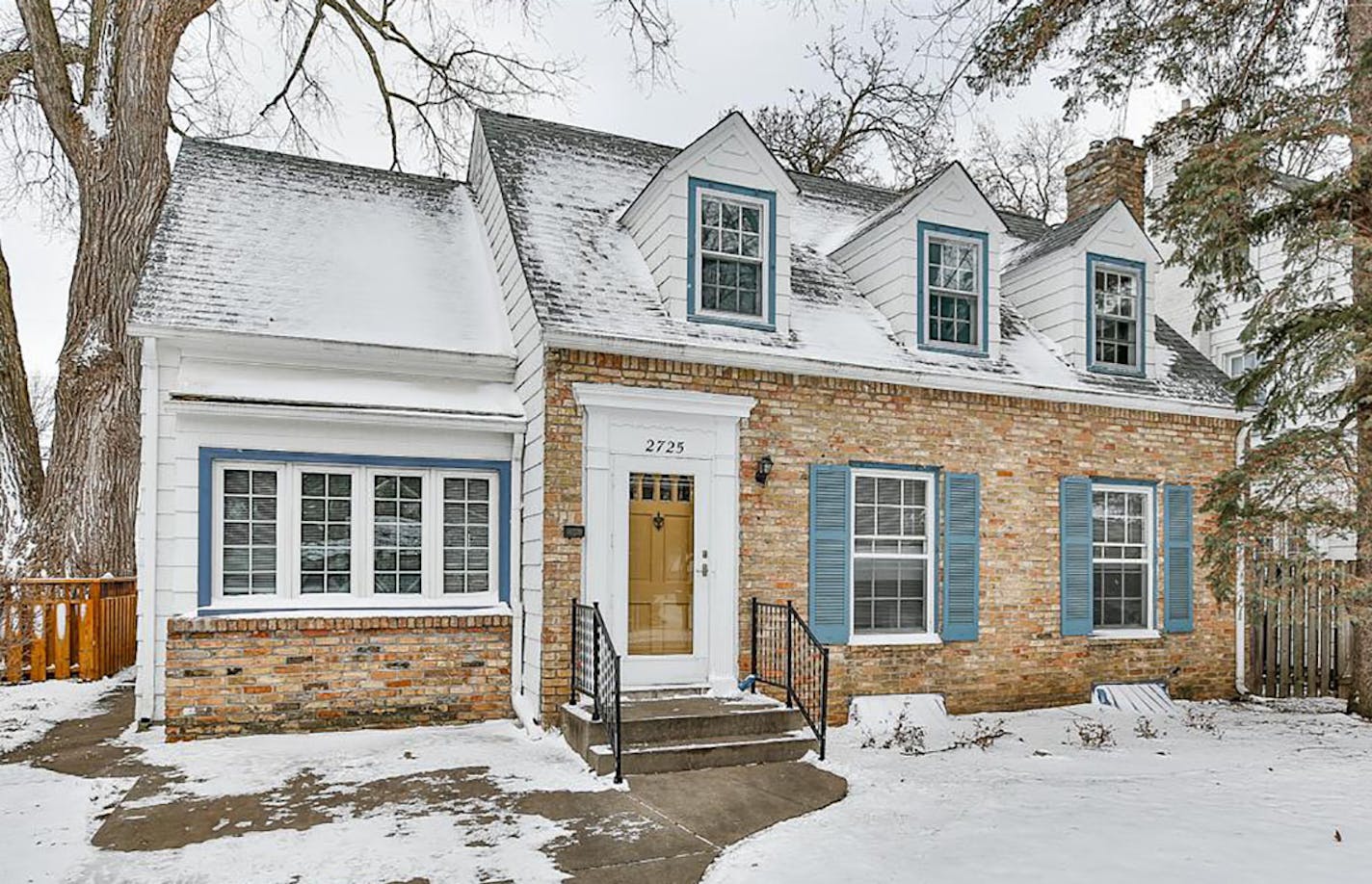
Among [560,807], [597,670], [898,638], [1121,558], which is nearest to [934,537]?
[898,638]

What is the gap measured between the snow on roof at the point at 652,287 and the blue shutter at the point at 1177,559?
1.19 m

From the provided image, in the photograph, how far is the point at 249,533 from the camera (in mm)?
8156

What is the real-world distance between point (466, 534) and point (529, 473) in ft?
3.00

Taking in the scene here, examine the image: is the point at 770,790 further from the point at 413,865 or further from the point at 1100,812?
the point at 413,865

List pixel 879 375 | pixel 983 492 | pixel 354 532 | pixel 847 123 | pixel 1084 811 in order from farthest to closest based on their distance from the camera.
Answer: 1. pixel 847 123
2. pixel 983 492
3. pixel 879 375
4. pixel 354 532
5. pixel 1084 811

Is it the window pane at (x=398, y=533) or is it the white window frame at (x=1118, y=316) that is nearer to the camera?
the window pane at (x=398, y=533)

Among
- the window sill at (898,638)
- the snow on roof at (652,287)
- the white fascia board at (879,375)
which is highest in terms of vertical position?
the snow on roof at (652,287)

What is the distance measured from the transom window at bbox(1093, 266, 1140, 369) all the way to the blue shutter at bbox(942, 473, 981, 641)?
2662mm

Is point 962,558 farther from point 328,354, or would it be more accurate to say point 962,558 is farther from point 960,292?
point 328,354

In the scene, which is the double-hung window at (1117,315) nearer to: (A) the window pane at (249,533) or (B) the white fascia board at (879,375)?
(B) the white fascia board at (879,375)

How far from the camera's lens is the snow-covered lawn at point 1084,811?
5035 mm

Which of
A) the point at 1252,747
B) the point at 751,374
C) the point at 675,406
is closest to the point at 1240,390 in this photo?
the point at 1252,747

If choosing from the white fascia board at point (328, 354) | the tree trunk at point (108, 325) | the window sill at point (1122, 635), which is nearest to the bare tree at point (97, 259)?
the tree trunk at point (108, 325)

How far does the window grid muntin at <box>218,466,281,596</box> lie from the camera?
26.5 ft
